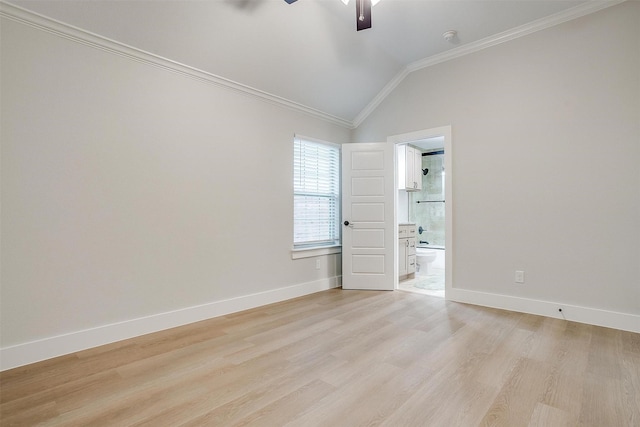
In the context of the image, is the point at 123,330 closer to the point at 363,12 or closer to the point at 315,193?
the point at 315,193

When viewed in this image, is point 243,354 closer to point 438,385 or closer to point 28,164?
point 438,385

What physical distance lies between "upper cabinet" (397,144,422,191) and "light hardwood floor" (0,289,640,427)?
2.89 m

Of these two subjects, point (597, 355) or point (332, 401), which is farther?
point (597, 355)

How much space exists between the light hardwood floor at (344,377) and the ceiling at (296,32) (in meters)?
2.53

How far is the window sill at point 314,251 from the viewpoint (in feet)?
13.1

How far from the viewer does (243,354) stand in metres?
2.32

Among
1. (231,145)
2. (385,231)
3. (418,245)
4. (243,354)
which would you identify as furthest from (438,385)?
(418,245)

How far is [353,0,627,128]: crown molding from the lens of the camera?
9.53 feet

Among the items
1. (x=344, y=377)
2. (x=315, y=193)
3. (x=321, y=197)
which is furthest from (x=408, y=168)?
(x=344, y=377)

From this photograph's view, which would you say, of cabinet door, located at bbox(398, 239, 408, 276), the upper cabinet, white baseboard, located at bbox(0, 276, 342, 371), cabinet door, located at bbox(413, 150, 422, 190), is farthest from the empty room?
cabinet door, located at bbox(413, 150, 422, 190)

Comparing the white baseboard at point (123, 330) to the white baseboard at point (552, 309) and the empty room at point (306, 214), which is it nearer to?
the empty room at point (306, 214)

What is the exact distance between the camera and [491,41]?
3445 millimetres

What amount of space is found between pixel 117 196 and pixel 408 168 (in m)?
4.43

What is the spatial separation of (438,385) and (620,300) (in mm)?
2210
